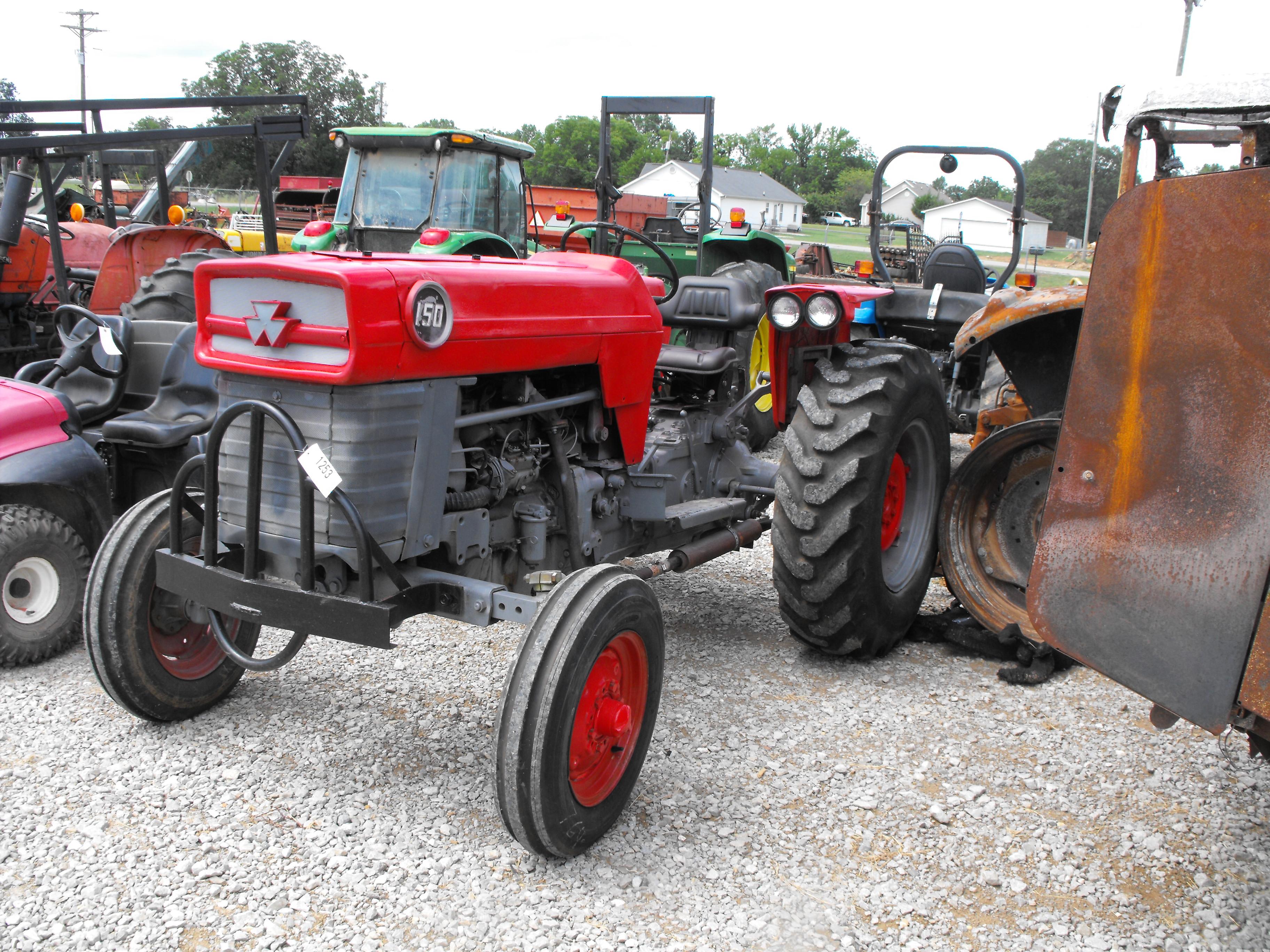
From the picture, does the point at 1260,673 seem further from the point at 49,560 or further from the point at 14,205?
the point at 14,205

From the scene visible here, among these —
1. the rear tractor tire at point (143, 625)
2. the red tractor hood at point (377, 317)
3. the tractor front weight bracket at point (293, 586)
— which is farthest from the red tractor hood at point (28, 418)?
the red tractor hood at point (377, 317)

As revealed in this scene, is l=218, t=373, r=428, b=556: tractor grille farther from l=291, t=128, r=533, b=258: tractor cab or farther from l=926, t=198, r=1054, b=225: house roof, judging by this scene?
l=926, t=198, r=1054, b=225: house roof

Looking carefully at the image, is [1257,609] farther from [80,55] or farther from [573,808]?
[80,55]

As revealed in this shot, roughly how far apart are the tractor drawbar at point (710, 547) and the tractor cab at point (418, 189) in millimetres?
4409

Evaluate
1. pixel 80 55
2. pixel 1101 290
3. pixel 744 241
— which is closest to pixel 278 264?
pixel 1101 290

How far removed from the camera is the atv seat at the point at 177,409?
4.00m

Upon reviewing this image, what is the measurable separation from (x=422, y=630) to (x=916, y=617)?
2030mm

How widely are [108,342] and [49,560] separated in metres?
0.91

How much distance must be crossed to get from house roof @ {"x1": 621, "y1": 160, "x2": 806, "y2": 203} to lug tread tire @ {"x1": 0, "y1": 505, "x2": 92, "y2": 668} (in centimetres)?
5503

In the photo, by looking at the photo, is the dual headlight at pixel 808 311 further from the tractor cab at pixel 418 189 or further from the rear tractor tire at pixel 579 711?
the tractor cab at pixel 418 189

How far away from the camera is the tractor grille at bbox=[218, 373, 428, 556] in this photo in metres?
2.45

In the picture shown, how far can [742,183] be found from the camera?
62.2 m

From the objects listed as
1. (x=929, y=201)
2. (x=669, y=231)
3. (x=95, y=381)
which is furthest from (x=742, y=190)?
(x=95, y=381)

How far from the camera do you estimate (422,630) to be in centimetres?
403
